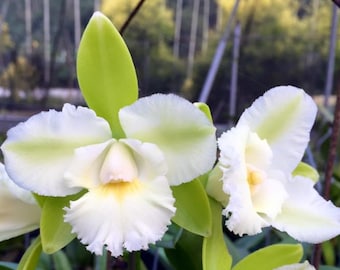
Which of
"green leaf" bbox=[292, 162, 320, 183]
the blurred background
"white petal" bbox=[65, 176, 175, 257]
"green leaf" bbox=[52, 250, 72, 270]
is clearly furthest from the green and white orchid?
the blurred background

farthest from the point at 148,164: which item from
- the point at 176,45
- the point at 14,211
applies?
the point at 176,45

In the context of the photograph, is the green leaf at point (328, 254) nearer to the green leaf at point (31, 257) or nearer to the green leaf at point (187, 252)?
the green leaf at point (187, 252)

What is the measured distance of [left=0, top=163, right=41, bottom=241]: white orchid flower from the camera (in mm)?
432

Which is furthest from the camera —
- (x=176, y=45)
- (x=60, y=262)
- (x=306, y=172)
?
Result: (x=176, y=45)

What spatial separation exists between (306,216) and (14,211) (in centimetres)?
23

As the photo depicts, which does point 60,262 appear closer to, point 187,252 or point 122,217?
point 187,252

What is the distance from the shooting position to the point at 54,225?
0.40 m

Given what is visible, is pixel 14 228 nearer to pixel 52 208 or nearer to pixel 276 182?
pixel 52 208

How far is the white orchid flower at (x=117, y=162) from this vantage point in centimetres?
36

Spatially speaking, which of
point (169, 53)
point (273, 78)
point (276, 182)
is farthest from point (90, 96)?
point (169, 53)

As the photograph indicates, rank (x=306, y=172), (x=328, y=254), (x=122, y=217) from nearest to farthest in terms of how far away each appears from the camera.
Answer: (x=122, y=217)
(x=306, y=172)
(x=328, y=254)

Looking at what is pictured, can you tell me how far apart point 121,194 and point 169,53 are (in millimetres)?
9478

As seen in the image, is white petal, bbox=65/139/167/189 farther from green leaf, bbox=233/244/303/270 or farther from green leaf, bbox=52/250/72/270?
green leaf, bbox=52/250/72/270

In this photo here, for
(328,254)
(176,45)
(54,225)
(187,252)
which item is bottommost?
(176,45)
